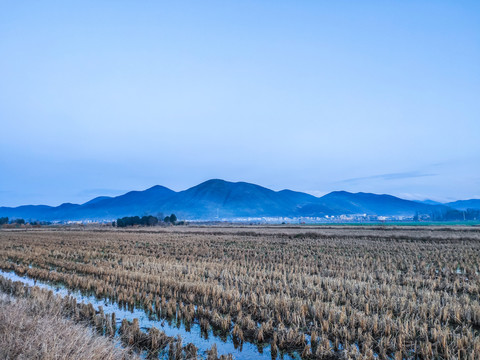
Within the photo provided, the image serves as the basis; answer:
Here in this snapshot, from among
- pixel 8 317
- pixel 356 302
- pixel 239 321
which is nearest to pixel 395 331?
pixel 356 302

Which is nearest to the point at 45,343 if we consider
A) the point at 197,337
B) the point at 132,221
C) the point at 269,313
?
the point at 197,337

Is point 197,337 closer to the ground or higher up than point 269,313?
closer to the ground

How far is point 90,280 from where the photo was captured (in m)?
12.5

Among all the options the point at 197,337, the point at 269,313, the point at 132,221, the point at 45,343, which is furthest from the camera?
the point at 132,221

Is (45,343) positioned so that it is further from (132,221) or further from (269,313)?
(132,221)

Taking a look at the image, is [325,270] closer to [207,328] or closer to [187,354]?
[207,328]

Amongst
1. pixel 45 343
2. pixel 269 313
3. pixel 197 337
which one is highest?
pixel 45 343

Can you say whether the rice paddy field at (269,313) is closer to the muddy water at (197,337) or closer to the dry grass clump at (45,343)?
the muddy water at (197,337)

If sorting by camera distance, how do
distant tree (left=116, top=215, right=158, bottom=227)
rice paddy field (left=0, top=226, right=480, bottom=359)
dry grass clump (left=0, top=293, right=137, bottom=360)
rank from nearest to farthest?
dry grass clump (left=0, top=293, right=137, bottom=360)
rice paddy field (left=0, top=226, right=480, bottom=359)
distant tree (left=116, top=215, right=158, bottom=227)

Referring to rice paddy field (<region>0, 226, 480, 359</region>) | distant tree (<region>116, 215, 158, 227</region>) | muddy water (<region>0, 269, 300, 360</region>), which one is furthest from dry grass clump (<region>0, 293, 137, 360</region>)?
distant tree (<region>116, 215, 158, 227</region>)

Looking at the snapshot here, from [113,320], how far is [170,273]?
6.37 meters

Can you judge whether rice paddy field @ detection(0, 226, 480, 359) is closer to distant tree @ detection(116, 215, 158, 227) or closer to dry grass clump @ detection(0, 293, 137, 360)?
dry grass clump @ detection(0, 293, 137, 360)

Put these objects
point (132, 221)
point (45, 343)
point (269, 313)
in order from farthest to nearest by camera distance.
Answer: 1. point (132, 221)
2. point (269, 313)
3. point (45, 343)

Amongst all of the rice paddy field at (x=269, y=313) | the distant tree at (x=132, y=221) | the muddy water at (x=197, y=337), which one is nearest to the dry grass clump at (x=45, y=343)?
the rice paddy field at (x=269, y=313)
